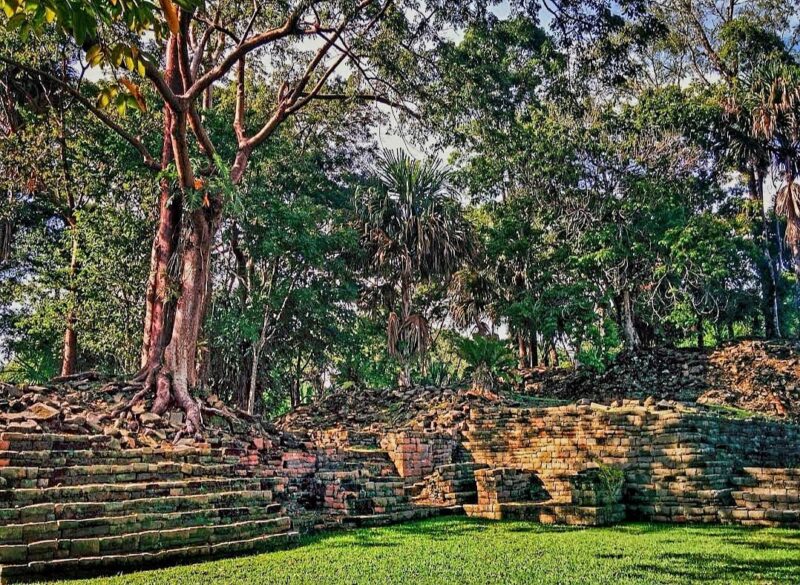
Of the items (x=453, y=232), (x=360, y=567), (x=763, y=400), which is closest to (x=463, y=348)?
(x=453, y=232)

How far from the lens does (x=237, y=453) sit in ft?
33.4

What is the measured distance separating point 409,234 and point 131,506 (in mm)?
13647

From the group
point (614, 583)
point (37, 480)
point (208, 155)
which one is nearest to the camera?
point (614, 583)

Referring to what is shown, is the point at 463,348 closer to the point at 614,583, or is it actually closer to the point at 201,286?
the point at 201,286

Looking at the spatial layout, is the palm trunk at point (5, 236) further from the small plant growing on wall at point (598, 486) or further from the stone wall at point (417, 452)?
the small plant growing on wall at point (598, 486)

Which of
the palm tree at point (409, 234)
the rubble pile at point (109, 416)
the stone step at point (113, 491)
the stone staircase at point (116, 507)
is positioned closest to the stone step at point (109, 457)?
the stone staircase at point (116, 507)

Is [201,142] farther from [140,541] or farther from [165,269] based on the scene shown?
[140,541]

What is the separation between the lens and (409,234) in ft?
63.6

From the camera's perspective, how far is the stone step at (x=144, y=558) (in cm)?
534

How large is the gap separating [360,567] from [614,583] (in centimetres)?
213

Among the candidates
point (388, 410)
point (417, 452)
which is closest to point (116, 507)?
point (417, 452)

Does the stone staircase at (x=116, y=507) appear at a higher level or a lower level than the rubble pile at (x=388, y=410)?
lower

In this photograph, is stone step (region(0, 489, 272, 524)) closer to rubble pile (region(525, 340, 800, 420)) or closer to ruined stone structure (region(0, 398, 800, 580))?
ruined stone structure (region(0, 398, 800, 580))

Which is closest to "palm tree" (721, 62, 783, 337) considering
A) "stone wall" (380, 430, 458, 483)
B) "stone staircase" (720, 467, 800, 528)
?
"stone staircase" (720, 467, 800, 528)
